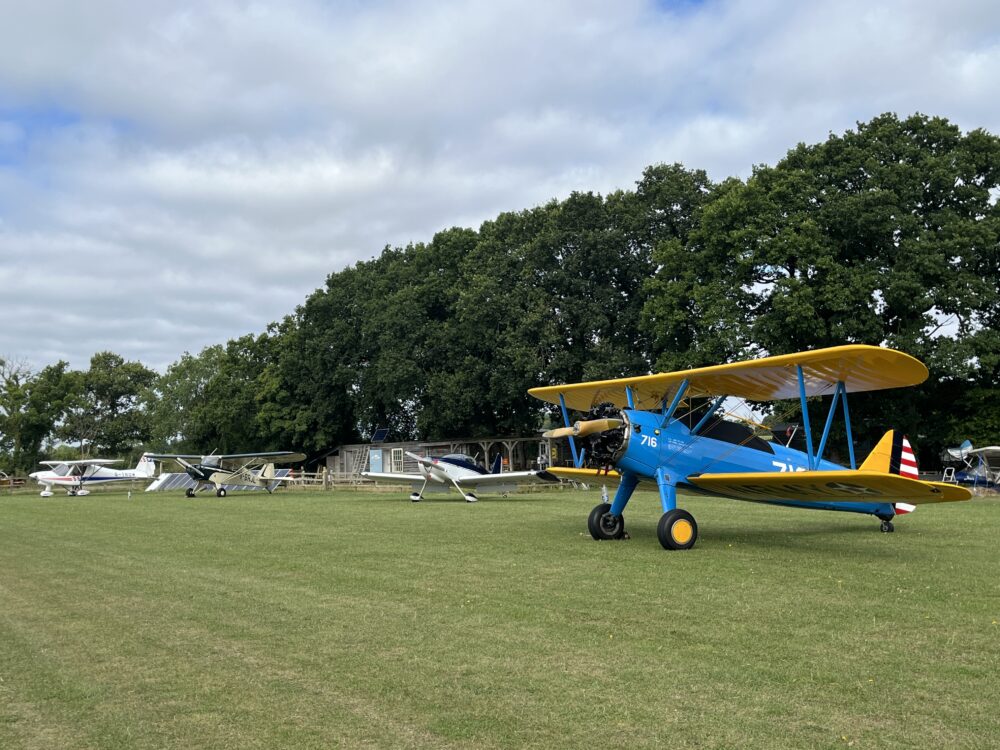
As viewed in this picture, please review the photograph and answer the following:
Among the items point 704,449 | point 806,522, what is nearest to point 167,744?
point 704,449

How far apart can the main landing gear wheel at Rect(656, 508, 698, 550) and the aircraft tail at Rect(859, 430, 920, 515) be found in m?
3.10

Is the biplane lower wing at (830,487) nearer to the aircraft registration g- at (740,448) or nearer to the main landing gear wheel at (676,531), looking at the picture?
the aircraft registration g- at (740,448)

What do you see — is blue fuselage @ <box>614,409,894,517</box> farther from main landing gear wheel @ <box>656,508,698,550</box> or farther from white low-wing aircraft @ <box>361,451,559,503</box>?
white low-wing aircraft @ <box>361,451,559,503</box>

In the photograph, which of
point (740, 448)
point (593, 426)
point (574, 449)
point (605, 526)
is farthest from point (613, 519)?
point (740, 448)

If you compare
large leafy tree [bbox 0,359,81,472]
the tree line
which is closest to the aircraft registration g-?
the tree line

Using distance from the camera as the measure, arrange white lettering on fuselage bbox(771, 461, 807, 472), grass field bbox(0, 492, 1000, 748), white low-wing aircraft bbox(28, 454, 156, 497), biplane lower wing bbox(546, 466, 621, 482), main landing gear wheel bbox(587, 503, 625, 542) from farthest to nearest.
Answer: white low-wing aircraft bbox(28, 454, 156, 497) → biplane lower wing bbox(546, 466, 621, 482) → white lettering on fuselage bbox(771, 461, 807, 472) → main landing gear wheel bbox(587, 503, 625, 542) → grass field bbox(0, 492, 1000, 748)

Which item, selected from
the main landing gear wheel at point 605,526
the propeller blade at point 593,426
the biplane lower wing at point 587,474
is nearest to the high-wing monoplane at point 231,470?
the biplane lower wing at point 587,474

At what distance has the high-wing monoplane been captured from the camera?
1406 inches

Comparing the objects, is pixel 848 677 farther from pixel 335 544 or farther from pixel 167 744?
pixel 335 544

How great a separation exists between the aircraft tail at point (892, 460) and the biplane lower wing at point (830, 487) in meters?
1.45

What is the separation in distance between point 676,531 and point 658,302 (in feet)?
85.2

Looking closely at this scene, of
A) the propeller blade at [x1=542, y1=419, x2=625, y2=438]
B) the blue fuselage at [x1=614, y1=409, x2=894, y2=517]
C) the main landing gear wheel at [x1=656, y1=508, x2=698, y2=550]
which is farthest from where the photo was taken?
the blue fuselage at [x1=614, y1=409, x2=894, y2=517]

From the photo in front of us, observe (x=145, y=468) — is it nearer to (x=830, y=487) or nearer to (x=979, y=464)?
(x=979, y=464)

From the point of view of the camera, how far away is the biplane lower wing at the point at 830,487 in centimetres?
987
